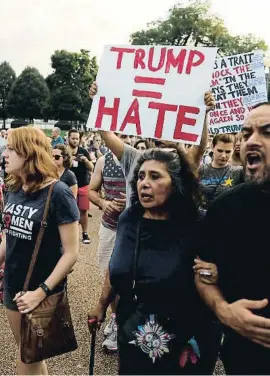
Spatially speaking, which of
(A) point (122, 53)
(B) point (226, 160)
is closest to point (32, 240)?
(A) point (122, 53)

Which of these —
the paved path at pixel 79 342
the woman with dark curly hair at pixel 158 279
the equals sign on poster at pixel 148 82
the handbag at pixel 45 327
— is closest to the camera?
the woman with dark curly hair at pixel 158 279

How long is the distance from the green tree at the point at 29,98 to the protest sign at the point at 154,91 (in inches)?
2551

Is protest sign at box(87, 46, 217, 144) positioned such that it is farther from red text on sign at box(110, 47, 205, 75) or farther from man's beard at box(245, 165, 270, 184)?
man's beard at box(245, 165, 270, 184)

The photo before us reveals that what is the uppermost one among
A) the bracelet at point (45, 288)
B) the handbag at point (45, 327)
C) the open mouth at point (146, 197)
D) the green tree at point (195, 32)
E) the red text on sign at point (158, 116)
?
the green tree at point (195, 32)

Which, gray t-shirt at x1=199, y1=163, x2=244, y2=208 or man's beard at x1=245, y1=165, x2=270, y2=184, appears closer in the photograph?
man's beard at x1=245, y1=165, x2=270, y2=184

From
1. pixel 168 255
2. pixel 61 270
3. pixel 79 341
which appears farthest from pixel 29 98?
pixel 168 255

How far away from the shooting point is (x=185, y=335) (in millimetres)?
2035

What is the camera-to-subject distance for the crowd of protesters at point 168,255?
1687 millimetres

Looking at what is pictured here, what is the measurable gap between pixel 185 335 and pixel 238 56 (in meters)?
3.38

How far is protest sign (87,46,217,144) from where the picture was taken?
286 cm

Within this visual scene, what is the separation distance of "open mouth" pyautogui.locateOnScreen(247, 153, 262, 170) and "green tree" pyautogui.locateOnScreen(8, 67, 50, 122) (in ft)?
218

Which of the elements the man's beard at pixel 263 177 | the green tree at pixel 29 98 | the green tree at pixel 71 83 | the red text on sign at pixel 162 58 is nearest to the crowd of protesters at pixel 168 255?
the man's beard at pixel 263 177

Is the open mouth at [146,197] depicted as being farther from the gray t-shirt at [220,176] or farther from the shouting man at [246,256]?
the gray t-shirt at [220,176]

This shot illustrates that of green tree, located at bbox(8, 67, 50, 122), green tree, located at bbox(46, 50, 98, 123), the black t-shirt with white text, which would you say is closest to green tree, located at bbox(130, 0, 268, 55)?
green tree, located at bbox(46, 50, 98, 123)
